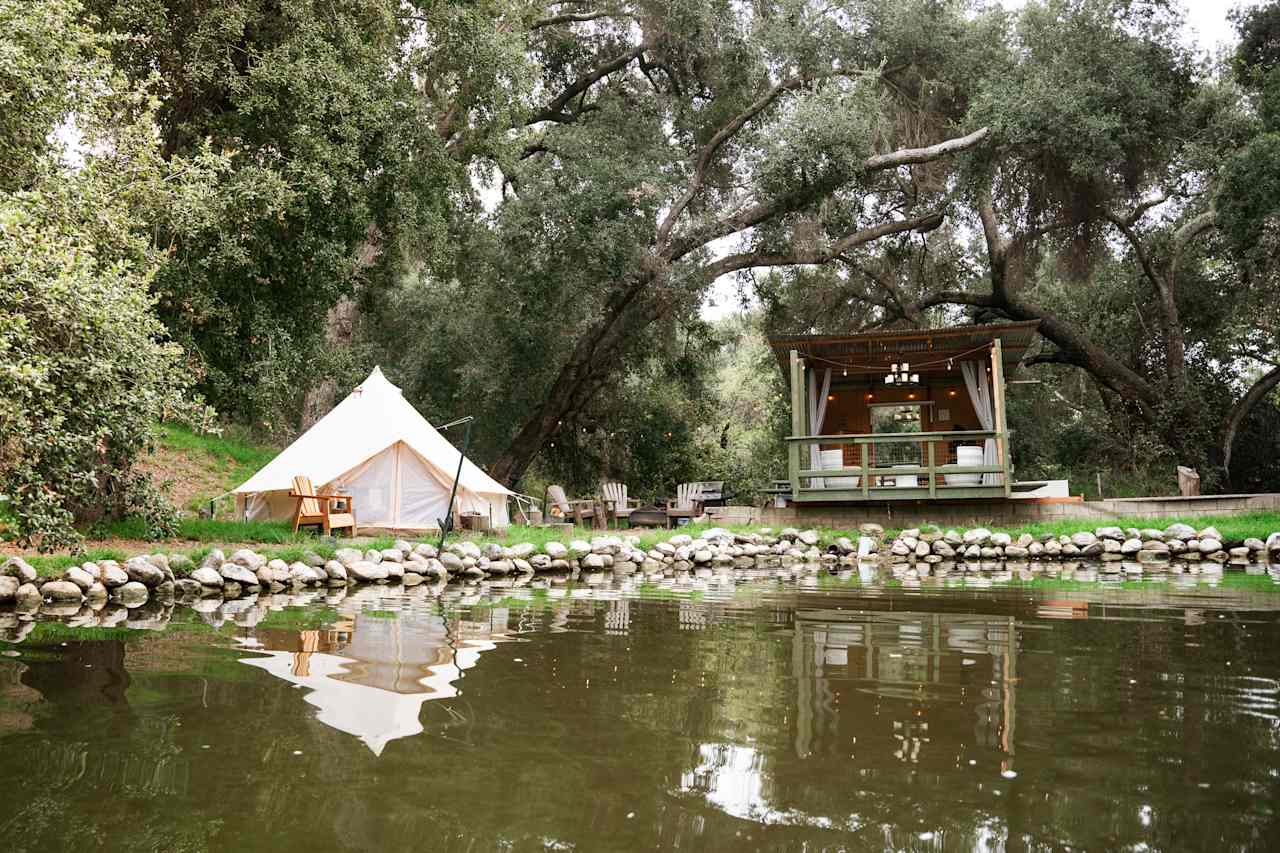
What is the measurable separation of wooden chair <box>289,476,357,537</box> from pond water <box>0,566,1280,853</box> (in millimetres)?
5343

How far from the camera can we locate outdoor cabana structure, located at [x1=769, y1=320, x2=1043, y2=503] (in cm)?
1388

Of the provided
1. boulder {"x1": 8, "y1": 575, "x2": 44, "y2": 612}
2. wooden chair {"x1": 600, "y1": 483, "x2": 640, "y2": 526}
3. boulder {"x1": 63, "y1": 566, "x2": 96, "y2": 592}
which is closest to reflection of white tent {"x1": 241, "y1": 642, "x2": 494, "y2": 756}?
boulder {"x1": 8, "y1": 575, "x2": 44, "y2": 612}

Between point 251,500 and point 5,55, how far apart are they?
7.24 m

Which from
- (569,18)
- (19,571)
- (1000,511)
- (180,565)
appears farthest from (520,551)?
(569,18)

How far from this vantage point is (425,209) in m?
13.5

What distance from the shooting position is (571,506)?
16953mm

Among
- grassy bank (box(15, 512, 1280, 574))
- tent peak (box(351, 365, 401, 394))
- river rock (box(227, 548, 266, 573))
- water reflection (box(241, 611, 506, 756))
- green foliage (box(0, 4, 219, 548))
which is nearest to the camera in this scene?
water reflection (box(241, 611, 506, 756))

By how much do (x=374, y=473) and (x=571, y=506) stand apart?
4945 mm

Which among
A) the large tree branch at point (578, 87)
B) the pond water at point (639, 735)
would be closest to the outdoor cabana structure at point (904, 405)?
the large tree branch at point (578, 87)

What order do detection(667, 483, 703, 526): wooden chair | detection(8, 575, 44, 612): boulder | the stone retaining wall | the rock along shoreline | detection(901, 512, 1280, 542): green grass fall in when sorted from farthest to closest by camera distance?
detection(667, 483, 703, 526): wooden chair
the stone retaining wall
detection(901, 512, 1280, 542): green grass
the rock along shoreline
detection(8, 575, 44, 612): boulder

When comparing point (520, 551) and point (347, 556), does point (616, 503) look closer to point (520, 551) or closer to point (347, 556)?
point (520, 551)

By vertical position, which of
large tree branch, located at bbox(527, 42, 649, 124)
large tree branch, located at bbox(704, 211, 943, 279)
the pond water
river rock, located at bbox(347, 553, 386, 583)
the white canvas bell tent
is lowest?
the pond water

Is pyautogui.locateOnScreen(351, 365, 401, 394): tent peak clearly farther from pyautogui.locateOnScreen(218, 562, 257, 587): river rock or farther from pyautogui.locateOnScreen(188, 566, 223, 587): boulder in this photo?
pyautogui.locateOnScreen(188, 566, 223, 587): boulder

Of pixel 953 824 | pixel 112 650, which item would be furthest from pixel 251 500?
pixel 953 824
